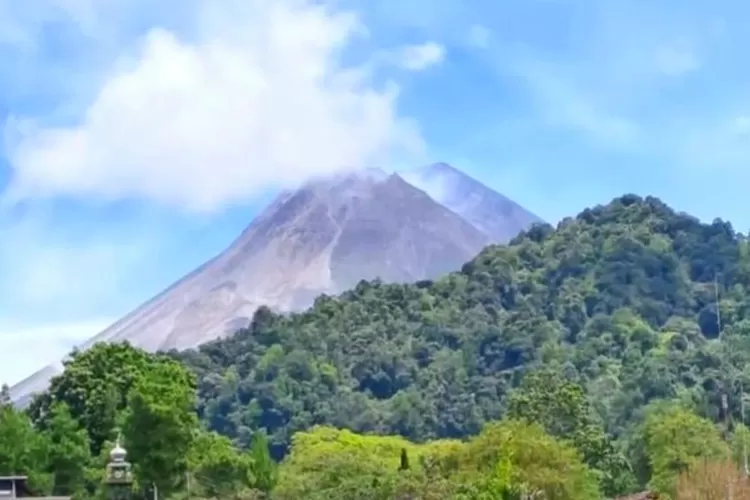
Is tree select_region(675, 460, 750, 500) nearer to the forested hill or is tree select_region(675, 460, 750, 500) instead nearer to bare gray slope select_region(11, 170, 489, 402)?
the forested hill

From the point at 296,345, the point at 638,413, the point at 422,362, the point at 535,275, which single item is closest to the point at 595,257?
the point at 535,275

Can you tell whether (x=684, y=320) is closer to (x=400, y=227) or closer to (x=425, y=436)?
(x=425, y=436)

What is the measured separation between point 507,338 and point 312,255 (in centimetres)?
7178

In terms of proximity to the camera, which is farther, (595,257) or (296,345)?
(595,257)

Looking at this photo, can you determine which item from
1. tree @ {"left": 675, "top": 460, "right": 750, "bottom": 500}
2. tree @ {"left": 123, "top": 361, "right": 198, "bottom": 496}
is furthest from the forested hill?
tree @ {"left": 123, "top": 361, "right": 198, "bottom": 496}

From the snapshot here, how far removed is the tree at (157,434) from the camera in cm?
2894

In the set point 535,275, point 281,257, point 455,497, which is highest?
point 281,257

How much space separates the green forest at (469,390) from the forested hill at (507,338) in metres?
0.15

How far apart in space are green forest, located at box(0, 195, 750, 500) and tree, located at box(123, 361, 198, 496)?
0.16ft

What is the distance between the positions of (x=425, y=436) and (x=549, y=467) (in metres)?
39.5

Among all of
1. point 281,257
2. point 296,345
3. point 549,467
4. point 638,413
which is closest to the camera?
point 549,467

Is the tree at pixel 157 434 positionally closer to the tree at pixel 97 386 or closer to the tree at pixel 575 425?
the tree at pixel 97 386

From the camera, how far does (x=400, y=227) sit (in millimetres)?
167875

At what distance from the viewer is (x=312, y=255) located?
509 ft
